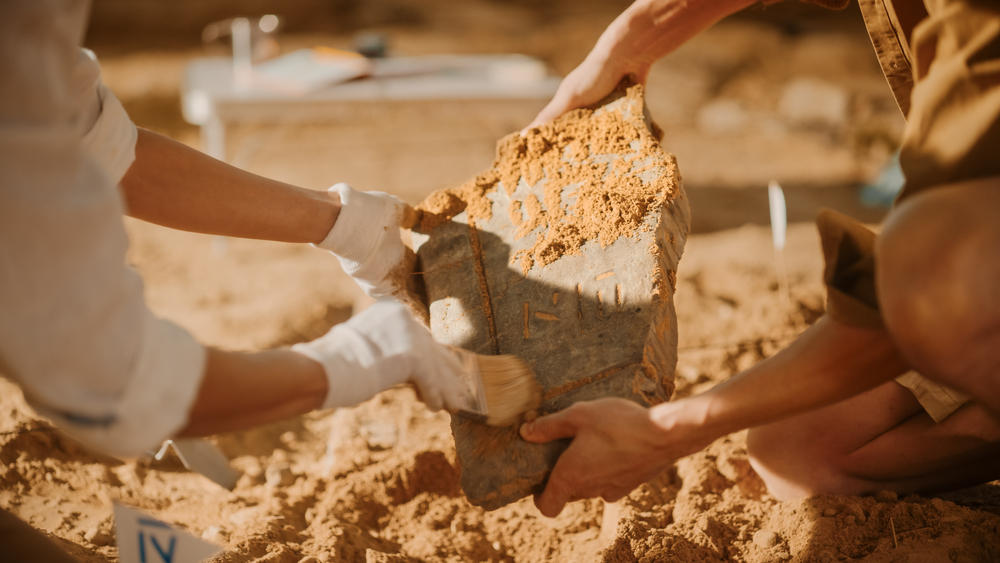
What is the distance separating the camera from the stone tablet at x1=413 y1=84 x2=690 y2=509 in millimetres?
1315

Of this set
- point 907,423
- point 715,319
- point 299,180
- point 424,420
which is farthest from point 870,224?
point 299,180

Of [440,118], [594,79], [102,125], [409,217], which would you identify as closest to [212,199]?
[102,125]

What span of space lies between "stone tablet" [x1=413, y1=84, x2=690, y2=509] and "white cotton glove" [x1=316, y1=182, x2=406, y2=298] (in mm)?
69

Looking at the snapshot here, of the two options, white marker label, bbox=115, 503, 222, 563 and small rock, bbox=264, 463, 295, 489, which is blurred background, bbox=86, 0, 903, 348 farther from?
white marker label, bbox=115, 503, 222, 563

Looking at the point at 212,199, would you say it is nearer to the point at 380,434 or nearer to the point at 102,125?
the point at 102,125

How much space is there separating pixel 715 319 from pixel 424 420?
0.91m

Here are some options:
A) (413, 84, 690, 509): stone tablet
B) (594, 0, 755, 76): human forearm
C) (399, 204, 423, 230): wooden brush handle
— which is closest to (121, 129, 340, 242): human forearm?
(399, 204, 423, 230): wooden brush handle

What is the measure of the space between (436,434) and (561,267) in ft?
1.83

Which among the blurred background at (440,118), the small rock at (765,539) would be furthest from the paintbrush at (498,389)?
the blurred background at (440,118)

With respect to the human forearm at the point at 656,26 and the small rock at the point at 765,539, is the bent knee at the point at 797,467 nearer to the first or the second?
the small rock at the point at 765,539

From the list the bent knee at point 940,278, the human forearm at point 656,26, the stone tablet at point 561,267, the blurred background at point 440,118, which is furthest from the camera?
the blurred background at point 440,118

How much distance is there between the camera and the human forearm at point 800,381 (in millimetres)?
1072

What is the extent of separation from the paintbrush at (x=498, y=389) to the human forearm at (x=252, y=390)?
29cm

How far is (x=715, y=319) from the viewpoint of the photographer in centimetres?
225
